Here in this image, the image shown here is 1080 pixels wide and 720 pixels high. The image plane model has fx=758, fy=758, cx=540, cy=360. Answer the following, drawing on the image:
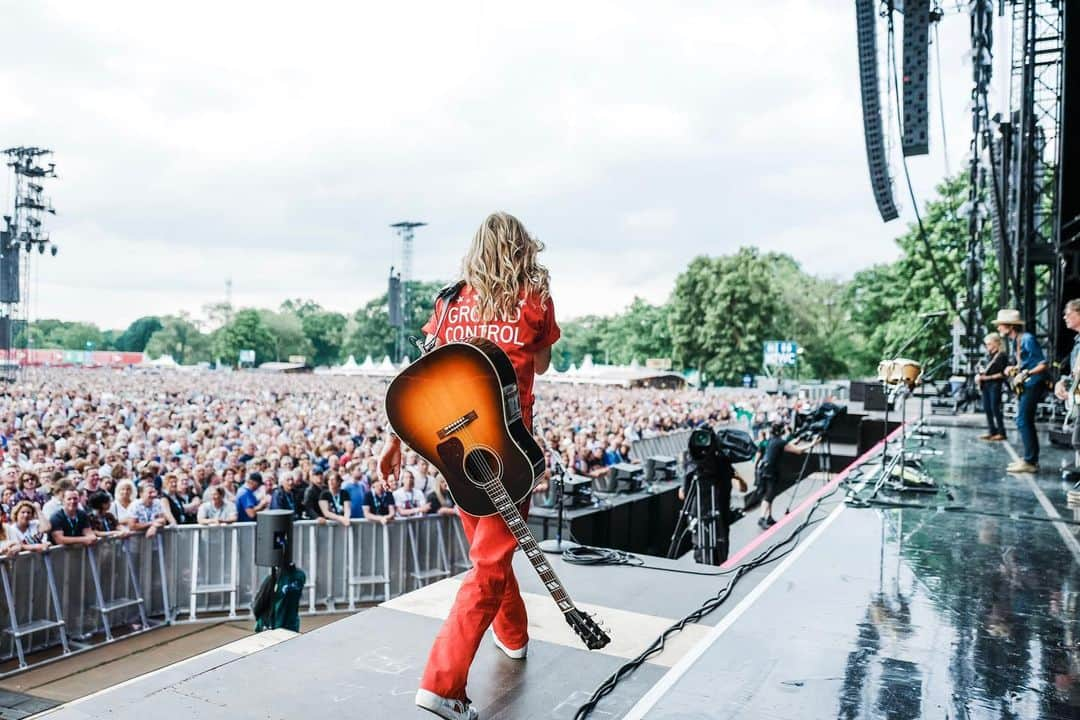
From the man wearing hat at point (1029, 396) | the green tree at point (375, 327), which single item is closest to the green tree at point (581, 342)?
the green tree at point (375, 327)

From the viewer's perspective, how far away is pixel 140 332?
112 meters

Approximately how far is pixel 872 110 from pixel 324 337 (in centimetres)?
9897

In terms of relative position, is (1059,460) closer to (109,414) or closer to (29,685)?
(29,685)

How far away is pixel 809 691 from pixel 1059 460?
22.6 feet

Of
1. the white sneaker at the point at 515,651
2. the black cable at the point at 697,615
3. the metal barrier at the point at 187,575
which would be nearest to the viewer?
the black cable at the point at 697,615

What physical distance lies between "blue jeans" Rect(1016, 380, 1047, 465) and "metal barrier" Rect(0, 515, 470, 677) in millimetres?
5587

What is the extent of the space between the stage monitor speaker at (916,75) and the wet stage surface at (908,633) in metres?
6.77

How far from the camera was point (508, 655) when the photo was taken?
2.66 m

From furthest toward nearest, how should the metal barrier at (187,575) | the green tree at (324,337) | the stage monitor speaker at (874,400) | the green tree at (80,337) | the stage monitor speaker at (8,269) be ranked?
the green tree at (80,337)
the green tree at (324,337)
the stage monitor speaker at (8,269)
the stage monitor speaker at (874,400)
the metal barrier at (187,575)

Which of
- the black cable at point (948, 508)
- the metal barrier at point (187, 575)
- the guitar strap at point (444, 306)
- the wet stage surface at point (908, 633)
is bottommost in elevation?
the metal barrier at point (187, 575)

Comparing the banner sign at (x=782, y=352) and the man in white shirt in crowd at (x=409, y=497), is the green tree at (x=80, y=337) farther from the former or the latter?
the man in white shirt in crowd at (x=409, y=497)

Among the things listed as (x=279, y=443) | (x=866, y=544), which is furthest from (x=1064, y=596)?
(x=279, y=443)

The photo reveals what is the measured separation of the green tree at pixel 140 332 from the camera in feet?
368

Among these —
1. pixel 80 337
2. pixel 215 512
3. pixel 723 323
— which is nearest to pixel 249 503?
pixel 215 512
